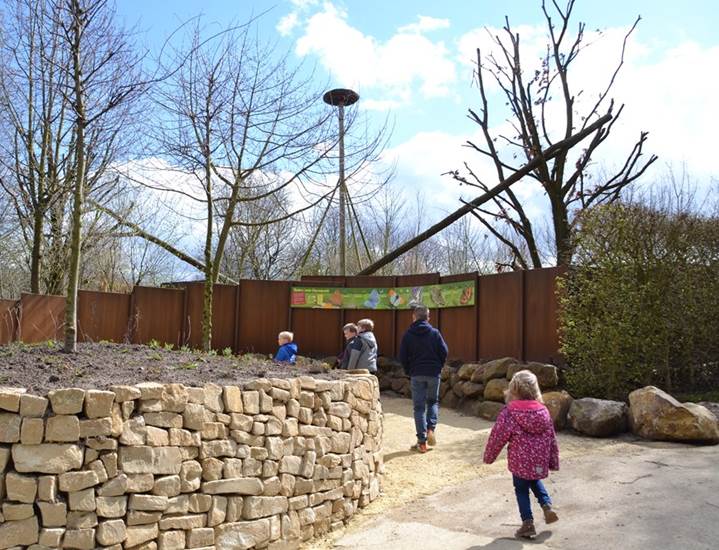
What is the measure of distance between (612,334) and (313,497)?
530cm

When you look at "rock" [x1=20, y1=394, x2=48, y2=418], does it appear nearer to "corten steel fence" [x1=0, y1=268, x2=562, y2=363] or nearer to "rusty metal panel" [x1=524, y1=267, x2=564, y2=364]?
"rusty metal panel" [x1=524, y1=267, x2=564, y2=364]

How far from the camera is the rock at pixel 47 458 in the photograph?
13.0 feet

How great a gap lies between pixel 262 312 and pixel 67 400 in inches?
432

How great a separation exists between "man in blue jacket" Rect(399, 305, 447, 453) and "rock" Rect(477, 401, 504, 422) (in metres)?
1.99

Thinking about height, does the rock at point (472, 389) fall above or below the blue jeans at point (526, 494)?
above

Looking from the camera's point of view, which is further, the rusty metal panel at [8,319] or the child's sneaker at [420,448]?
the rusty metal panel at [8,319]

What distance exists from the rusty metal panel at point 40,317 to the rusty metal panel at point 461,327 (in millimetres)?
7968

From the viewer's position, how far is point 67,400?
4.13m

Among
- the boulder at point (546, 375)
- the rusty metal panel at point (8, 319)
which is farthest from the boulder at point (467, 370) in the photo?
the rusty metal panel at point (8, 319)

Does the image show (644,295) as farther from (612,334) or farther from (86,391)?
(86,391)

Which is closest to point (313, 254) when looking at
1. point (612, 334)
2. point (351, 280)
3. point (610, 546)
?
point (351, 280)

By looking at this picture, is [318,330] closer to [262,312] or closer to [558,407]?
[262,312]

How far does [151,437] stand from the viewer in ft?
14.6

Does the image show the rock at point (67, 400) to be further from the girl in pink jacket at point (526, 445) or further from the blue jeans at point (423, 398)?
the blue jeans at point (423, 398)
